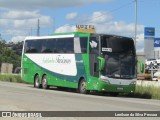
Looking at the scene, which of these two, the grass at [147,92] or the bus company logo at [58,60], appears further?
the bus company logo at [58,60]

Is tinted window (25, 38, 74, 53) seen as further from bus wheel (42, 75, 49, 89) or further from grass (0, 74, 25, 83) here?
grass (0, 74, 25, 83)

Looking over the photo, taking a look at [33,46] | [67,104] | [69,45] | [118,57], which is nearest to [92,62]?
[118,57]

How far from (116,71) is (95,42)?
2120 millimetres

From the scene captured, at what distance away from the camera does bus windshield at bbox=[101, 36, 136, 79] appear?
29.5 meters

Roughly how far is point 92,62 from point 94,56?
419 mm

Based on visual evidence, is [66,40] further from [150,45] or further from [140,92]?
[150,45]

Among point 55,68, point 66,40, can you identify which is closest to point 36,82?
point 55,68

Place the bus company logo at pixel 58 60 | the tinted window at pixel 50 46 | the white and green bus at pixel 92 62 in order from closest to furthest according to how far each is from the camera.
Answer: the white and green bus at pixel 92 62, the tinted window at pixel 50 46, the bus company logo at pixel 58 60

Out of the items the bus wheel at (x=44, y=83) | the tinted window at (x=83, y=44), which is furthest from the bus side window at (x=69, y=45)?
the bus wheel at (x=44, y=83)

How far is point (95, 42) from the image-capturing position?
29641 millimetres

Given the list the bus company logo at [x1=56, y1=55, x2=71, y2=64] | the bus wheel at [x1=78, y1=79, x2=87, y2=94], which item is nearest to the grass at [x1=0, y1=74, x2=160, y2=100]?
the bus wheel at [x1=78, y1=79, x2=87, y2=94]

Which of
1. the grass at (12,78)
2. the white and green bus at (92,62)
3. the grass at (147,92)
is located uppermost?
the white and green bus at (92,62)

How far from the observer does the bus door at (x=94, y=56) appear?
29594 mm

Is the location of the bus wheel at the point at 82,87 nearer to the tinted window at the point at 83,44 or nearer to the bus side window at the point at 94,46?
the tinted window at the point at 83,44
